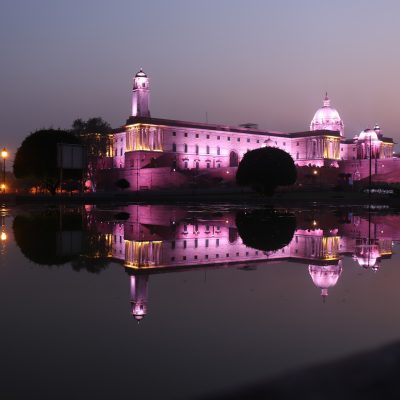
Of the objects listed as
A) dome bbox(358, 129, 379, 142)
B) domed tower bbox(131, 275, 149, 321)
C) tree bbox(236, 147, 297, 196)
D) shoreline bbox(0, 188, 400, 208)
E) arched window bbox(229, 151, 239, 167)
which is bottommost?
domed tower bbox(131, 275, 149, 321)

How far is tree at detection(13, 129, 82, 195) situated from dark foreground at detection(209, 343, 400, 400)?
55006mm

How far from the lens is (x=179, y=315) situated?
18.6 ft

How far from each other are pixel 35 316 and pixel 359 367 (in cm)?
349

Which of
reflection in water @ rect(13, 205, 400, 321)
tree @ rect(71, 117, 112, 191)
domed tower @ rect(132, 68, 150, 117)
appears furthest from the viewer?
domed tower @ rect(132, 68, 150, 117)

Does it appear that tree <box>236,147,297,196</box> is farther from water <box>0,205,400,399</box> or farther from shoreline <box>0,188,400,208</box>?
water <box>0,205,400,399</box>

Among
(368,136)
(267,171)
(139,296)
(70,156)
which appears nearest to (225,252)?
(139,296)

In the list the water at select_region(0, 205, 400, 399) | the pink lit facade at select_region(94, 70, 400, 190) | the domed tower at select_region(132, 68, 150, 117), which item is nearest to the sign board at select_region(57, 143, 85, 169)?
the water at select_region(0, 205, 400, 399)

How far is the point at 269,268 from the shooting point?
9102mm

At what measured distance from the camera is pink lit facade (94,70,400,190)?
9588 centimetres

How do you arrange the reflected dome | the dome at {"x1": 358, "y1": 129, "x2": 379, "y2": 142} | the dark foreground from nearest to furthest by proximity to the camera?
the dark foreground
the reflected dome
the dome at {"x1": 358, "y1": 129, "x2": 379, "y2": 142}

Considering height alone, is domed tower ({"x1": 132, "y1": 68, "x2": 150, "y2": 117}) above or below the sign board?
above

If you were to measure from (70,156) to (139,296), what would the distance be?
1430 inches

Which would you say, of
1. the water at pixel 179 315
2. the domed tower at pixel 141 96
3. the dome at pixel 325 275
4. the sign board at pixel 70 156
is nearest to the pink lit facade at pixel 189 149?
the domed tower at pixel 141 96

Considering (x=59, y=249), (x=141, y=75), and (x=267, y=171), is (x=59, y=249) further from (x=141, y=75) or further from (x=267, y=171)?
(x=141, y=75)
